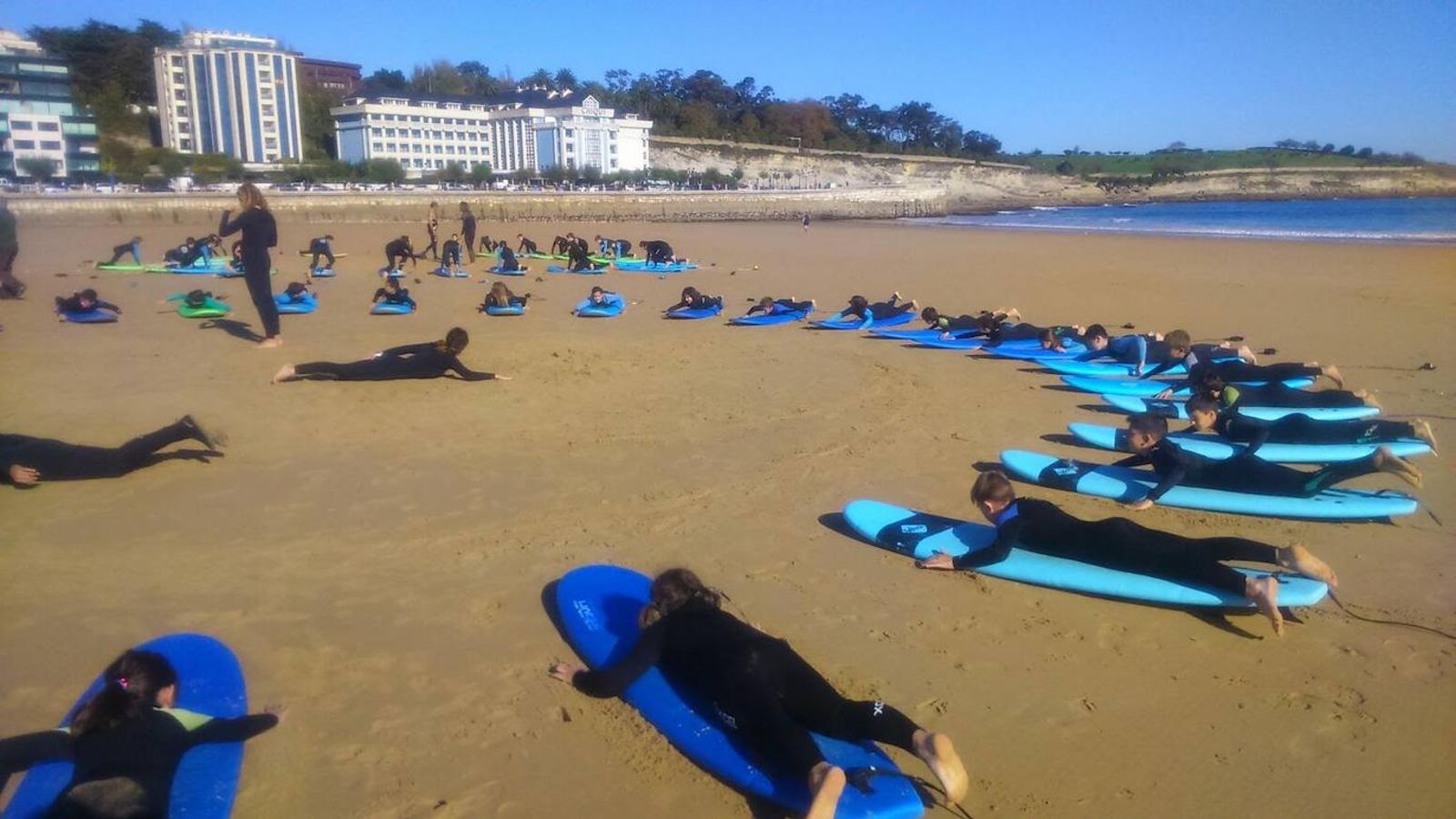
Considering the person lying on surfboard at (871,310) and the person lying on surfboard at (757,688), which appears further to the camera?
the person lying on surfboard at (871,310)

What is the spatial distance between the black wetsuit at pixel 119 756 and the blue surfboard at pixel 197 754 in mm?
46

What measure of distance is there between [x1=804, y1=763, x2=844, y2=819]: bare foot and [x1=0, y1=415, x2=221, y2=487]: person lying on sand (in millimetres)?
5303

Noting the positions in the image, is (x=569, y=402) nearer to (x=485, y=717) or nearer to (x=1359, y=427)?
(x=485, y=717)

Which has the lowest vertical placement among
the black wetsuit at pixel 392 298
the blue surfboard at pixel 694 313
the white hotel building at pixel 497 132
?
the blue surfboard at pixel 694 313

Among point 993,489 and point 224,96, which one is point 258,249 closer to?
point 993,489

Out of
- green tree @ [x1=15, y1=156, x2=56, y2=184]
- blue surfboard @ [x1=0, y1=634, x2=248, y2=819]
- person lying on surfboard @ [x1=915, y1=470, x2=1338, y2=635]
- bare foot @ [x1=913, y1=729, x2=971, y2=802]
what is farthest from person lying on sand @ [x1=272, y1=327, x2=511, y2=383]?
green tree @ [x1=15, y1=156, x2=56, y2=184]

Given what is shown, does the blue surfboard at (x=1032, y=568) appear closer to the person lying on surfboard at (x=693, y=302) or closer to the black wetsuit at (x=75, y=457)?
the black wetsuit at (x=75, y=457)

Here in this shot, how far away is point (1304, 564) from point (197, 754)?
15.8ft

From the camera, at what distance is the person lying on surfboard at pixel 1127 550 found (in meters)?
4.42

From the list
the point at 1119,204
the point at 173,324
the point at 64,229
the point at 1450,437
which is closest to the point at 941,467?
the point at 1450,437

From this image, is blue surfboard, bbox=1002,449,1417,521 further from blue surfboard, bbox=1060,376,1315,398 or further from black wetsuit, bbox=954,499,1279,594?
blue surfboard, bbox=1060,376,1315,398

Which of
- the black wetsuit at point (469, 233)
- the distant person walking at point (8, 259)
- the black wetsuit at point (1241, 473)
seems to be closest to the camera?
the black wetsuit at point (1241, 473)

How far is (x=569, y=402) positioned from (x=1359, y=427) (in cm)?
653

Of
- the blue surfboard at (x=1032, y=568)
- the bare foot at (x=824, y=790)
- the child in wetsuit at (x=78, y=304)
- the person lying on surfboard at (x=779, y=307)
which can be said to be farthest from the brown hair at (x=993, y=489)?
the child in wetsuit at (x=78, y=304)
